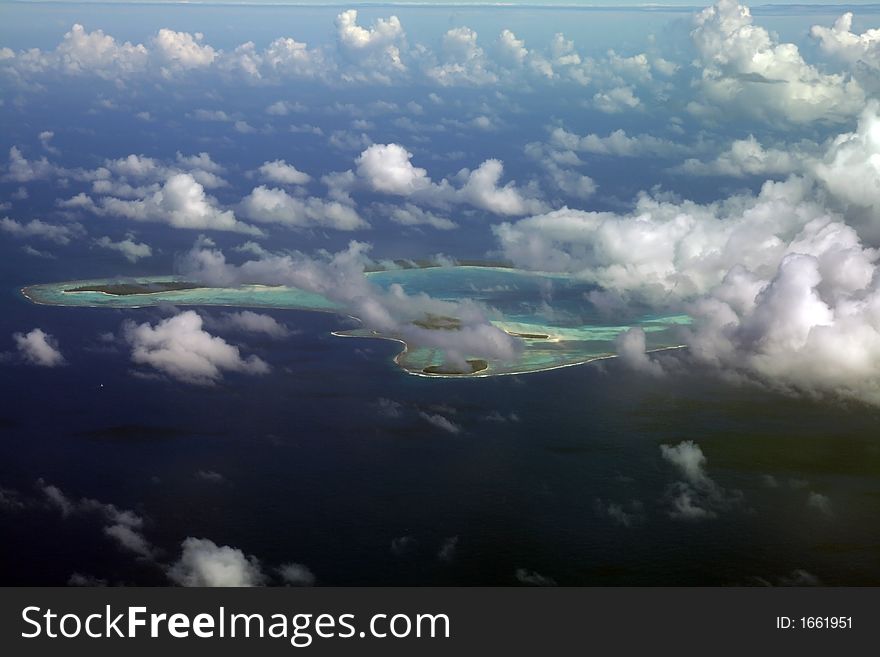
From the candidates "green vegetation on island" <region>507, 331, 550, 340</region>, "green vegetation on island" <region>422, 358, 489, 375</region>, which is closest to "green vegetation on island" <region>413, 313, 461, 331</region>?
"green vegetation on island" <region>507, 331, 550, 340</region>

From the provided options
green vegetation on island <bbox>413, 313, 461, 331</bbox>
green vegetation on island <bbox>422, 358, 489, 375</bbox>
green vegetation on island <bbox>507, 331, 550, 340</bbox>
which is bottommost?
green vegetation on island <bbox>422, 358, 489, 375</bbox>

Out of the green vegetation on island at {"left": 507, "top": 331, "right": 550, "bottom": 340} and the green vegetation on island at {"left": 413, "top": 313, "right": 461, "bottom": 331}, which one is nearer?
the green vegetation on island at {"left": 507, "top": 331, "right": 550, "bottom": 340}

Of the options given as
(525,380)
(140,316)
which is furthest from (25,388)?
(525,380)

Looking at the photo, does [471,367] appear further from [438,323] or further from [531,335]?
[438,323]

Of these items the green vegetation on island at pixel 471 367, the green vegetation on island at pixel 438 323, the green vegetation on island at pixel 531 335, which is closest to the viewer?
the green vegetation on island at pixel 471 367

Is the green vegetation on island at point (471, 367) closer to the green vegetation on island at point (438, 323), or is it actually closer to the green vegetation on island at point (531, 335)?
the green vegetation on island at point (531, 335)

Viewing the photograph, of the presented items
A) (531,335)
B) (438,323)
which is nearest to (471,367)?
(531,335)

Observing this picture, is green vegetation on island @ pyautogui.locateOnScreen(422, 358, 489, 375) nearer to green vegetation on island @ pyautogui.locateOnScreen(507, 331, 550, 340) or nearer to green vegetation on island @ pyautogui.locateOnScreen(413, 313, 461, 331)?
green vegetation on island @ pyautogui.locateOnScreen(507, 331, 550, 340)

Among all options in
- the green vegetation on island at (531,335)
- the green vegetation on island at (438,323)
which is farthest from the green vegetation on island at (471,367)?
the green vegetation on island at (438,323)

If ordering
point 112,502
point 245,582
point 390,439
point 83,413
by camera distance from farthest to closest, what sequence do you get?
point 83,413, point 390,439, point 112,502, point 245,582

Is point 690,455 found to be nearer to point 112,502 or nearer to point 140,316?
point 112,502

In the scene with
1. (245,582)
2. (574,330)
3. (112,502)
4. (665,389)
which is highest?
(574,330)
